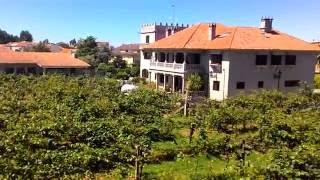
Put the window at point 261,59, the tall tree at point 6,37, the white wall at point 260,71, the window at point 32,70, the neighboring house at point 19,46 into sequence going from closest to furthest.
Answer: the white wall at point 260,71 < the window at point 261,59 < the window at point 32,70 < the neighboring house at point 19,46 < the tall tree at point 6,37

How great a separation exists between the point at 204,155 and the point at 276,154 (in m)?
7.51

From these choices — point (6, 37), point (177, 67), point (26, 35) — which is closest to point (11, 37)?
point (6, 37)

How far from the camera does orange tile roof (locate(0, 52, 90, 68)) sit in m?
58.6

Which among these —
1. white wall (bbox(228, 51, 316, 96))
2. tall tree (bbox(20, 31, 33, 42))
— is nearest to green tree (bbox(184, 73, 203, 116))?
white wall (bbox(228, 51, 316, 96))

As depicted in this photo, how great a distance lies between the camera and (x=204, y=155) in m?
21.3

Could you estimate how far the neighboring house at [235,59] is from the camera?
41.8 metres

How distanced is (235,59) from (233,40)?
2.24 m

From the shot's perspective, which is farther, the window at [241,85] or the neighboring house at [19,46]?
the neighboring house at [19,46]

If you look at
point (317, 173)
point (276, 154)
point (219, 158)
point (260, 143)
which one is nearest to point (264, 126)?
point (260, 143)

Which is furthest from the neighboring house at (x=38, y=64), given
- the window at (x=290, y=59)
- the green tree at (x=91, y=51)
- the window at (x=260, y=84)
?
the window at (x=290, y=59)

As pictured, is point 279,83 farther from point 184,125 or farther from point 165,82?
point 184,125

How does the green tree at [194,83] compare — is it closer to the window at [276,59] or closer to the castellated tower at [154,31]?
the window at [276,59]

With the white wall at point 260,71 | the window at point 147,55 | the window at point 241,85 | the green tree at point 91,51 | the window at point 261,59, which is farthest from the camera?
the green tree at point 91,51

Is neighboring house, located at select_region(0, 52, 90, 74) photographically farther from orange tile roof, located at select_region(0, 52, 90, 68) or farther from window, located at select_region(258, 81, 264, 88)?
window, located at select_region(258, 81, 264, 88)
